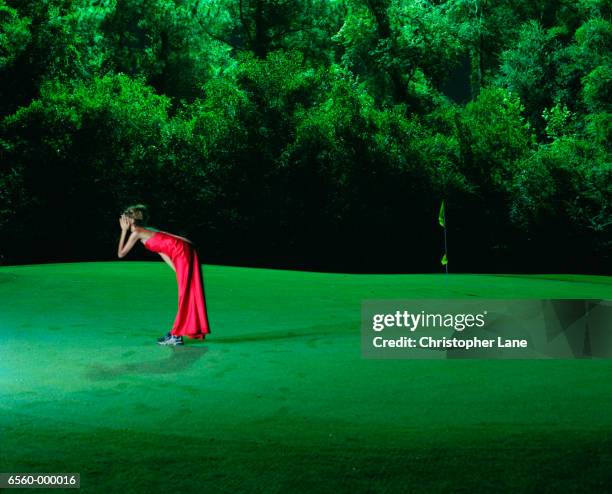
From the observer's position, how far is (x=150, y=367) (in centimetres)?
958

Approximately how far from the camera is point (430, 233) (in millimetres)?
33375

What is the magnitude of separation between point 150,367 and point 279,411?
2.48 metres

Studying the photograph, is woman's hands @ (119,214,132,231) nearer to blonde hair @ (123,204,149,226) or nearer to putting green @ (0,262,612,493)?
blonde hair @ (123,204,149,226)

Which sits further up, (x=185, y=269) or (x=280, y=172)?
(x=280, y=172)

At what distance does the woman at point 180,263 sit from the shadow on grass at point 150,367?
0.52 meters

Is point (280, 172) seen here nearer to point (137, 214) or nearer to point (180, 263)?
point (180, 263)

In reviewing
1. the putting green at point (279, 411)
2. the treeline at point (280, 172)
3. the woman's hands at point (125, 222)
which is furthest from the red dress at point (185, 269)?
the treeline at point (280, 172)

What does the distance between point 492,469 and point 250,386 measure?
336 cm

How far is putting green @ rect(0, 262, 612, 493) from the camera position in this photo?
18.5ft

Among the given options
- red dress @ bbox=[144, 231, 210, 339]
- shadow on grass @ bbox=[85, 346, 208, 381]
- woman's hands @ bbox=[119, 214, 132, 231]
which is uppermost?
woman's hands @ bbox=[119, 214, 132, 231]

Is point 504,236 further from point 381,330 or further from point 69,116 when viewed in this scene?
point 381,330

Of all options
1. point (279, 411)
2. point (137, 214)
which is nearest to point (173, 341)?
point (137, 214)

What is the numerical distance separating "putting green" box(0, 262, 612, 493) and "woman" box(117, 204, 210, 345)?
26 cm

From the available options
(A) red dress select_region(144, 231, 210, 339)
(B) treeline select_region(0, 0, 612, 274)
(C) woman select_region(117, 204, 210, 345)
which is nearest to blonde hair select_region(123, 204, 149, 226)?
(C) woman select_region(117, 204, 210, 345)
